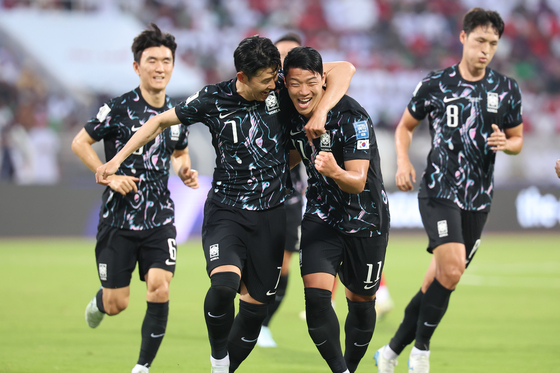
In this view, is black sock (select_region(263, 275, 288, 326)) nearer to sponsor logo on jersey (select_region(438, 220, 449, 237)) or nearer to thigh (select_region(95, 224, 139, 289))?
thigh (select_region(95, 224, 139, 289))

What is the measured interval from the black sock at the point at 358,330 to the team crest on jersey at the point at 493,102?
1871 millimetres

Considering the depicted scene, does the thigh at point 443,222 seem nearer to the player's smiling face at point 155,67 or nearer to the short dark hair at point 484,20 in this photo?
the short dark hair at point 484,20

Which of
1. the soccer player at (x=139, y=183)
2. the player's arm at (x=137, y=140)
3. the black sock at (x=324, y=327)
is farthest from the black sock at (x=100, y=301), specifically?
the black sock at (x=324, y=327)

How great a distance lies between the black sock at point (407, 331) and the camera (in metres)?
5.00

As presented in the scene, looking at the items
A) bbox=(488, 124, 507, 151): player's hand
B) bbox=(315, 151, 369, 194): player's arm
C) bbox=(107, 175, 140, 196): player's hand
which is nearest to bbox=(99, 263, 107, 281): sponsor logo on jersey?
bbox=(107, 175, 140, 196): player's hand

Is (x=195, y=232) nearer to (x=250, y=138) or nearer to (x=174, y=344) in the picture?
(x=174, y=344)

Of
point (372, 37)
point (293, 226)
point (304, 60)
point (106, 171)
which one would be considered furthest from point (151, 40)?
point (372, 37)

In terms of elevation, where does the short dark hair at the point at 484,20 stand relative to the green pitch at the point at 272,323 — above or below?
above

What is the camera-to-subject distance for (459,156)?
5.12 metres

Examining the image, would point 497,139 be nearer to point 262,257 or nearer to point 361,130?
point 361,130

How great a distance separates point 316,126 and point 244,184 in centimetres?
67

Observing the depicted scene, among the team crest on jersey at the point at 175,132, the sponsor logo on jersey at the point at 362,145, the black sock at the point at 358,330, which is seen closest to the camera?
the sponsor logo on jersey at the point at 362,145

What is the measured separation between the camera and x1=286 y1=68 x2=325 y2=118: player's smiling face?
13.5ft

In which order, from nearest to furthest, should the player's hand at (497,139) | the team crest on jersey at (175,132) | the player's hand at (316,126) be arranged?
the player's hand at (316,126) < the player's hand at (497,139) < the team crest on jersey at (175,132)
